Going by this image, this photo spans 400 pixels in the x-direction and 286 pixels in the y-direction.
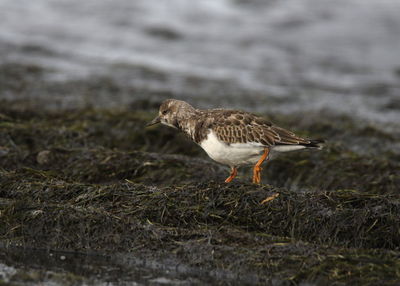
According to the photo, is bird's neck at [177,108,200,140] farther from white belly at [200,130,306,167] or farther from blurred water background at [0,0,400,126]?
blurred water background at [0,0,400,126]

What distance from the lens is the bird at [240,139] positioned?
17.6 feet

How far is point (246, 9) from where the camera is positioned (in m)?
17.6

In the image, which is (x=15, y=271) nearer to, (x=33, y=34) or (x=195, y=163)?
(x=195, y=163)

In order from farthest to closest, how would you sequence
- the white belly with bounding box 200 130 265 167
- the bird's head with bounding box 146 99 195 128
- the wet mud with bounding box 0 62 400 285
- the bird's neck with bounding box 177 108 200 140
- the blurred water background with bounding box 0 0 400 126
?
the blurred water background with bounding box 0 0 400 126 → the bird's head with bounding box 146 99 195 128 → the bird's neck with bounding box 177 108 200 140 → the white belly with bounding box 200 130 265 167 → the wet mud with bounding box 0 62 400 285

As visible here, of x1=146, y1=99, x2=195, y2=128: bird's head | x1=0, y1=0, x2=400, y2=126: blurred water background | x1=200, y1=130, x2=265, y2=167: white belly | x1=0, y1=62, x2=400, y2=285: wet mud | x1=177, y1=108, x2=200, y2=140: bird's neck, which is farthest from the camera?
x1=0, y1=0, x2=400, y2=126: blurred water background

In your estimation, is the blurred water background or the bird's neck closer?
the bird's neck

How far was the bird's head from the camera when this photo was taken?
18.9ft

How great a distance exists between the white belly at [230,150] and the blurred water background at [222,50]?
4373 mm

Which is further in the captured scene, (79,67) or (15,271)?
(79,67)

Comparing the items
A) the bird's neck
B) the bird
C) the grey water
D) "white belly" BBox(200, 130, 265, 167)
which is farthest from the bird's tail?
the grey water

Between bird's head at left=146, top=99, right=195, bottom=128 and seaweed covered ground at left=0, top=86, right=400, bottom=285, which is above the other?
bird's head at left=146, top=99, right=195, bottom=128

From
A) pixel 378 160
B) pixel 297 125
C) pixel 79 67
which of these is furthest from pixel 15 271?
pixel 79 67

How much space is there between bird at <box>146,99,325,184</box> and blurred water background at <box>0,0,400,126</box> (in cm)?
422

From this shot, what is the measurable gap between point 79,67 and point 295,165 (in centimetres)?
656
